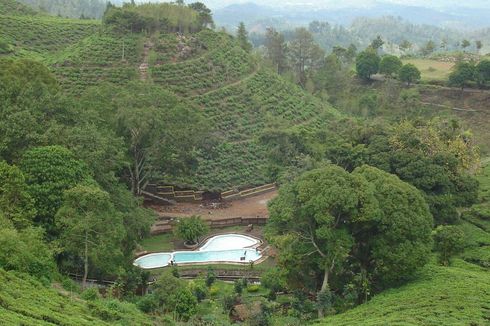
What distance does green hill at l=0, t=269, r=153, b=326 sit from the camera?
1511cm

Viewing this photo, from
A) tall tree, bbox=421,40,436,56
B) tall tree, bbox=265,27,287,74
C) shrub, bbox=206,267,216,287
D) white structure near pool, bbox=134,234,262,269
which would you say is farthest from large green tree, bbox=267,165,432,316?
tall tree, bbox=421,40,436,56

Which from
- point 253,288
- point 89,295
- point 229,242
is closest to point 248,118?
point 229,242

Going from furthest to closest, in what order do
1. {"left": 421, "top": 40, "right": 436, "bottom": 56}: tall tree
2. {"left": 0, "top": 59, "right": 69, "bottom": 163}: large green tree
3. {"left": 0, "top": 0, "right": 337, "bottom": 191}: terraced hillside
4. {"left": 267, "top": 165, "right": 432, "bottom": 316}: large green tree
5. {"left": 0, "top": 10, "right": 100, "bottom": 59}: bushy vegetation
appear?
1. {"left": 421, "top": 40, "right": 436, "bottom": 56}: tall tree
2. {"left": 0, "top": 10, "right": 100, "bottom": 59}: bushy vegetation
3. {"left": 0, "top": 0, "right": 337, "bottom": 191}: terraced hillside
4. {"left": 0, "top": 59, "right": 69, "bottom": 163}: large green tree
5. {"left": 267, "top": 165, "right": 432, "bottom": 316}: large green tree

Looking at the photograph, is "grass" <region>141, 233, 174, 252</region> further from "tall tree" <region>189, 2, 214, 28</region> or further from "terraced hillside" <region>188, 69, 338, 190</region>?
"tall tree" <region>189, 2, 214, 28</region>

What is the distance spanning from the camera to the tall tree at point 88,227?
67.6 feet

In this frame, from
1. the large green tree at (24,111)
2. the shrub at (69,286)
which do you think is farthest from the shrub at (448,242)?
the large green tree at (24,111)

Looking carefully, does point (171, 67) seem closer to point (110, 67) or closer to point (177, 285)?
point (110, 67)

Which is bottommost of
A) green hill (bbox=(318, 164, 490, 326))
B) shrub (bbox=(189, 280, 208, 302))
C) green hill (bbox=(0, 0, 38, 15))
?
shrub (bbox=(189, 280, 208, 302))

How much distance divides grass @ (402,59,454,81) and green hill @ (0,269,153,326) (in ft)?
177

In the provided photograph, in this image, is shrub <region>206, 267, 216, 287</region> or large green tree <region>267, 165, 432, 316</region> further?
shrub <region>206, 267, 216, 287</region>

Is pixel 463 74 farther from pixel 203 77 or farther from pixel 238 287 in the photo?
pixel 238 287

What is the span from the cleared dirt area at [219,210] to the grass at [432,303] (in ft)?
48.4

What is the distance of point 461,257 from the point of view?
A: 80.9ft

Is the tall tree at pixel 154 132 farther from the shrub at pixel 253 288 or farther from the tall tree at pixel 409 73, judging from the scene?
the tall tree at pixel 409 73
